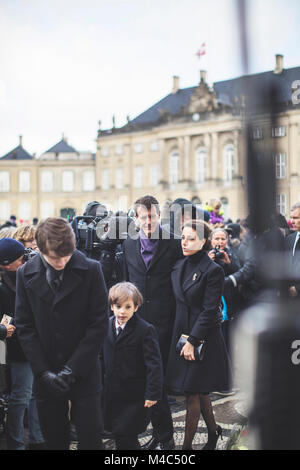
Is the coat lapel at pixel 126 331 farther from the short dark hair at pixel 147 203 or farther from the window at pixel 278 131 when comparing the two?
the window at pixel 278 131

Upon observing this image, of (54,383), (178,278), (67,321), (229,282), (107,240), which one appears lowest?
(54,383)

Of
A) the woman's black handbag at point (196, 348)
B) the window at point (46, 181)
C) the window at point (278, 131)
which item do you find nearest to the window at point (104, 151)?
the window at point (46, 181)

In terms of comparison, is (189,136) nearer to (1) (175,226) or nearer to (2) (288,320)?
(1) (175,226)

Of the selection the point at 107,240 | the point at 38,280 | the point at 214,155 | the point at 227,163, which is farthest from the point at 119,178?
the point at 38,280

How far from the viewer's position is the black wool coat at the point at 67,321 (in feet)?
11.0

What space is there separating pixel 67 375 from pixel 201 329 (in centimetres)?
144

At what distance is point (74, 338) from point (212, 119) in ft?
184

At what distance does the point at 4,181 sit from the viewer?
71.8 meters

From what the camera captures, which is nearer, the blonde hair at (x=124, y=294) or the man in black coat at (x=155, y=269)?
the blonde hair at (x=124, y=294)

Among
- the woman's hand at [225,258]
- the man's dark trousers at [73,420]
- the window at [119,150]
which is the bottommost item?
the man's dark trousers at [73,420]

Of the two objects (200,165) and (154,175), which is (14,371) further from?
(154,175)

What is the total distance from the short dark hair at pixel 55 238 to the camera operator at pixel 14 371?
1.26m
